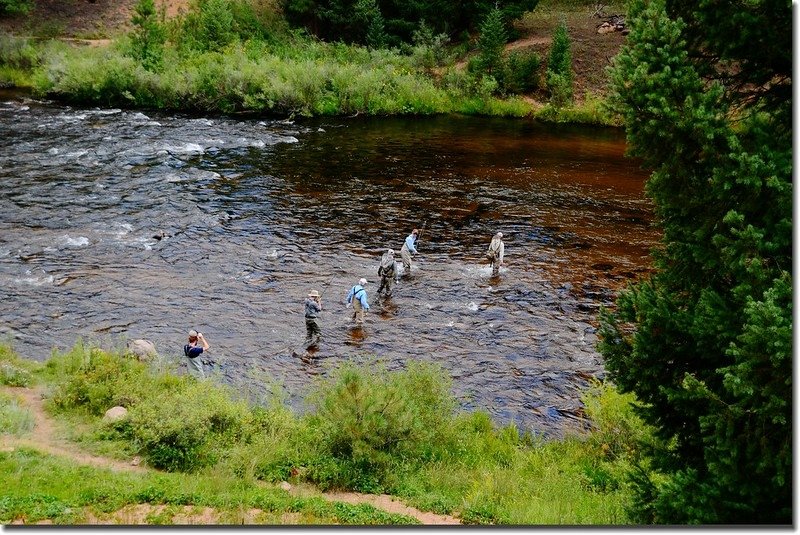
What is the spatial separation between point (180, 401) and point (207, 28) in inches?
1678

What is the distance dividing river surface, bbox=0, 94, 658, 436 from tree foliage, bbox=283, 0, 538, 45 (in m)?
16.7

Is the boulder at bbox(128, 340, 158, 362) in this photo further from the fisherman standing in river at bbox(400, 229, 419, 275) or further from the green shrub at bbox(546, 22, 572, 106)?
the green shrub at bbox(546, 22, 572, 106)

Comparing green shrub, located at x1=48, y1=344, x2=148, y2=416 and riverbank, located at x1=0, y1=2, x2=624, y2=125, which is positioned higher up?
riverbank, located at x1=0, y1=2, x2=624, y2=125

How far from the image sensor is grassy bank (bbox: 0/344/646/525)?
10.1m

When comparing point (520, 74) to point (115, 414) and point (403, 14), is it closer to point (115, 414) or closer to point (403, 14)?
point (403, 14)

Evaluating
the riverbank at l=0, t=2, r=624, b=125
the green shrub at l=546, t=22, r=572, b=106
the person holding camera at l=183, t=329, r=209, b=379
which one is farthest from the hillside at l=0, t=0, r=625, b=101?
the person holding camera at l=183, t=329, r=209, b=379

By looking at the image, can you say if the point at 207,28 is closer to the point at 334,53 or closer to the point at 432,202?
the point at 334,53

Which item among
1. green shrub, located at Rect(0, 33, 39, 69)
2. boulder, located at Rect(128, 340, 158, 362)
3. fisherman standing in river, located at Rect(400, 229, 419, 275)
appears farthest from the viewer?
green shrub, located at Rect(0, 33, 39, 69)

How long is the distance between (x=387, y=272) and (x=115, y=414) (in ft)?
29.0

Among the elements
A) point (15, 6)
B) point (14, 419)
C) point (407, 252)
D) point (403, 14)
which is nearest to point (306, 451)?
point (14, 419)

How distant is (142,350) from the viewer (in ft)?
50.8

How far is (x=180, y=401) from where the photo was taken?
492 inches

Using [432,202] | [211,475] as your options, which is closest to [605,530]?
[211,475]

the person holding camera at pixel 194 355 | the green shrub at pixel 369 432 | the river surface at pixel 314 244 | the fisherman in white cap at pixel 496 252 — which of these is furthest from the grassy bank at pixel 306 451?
the fisherman in white cap at pixel 496 252
